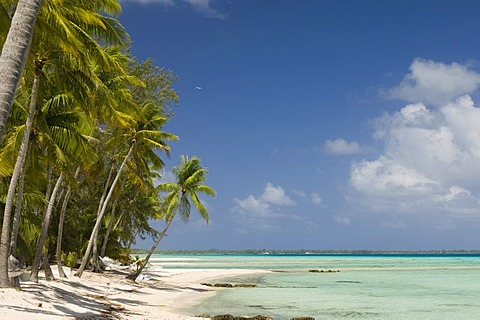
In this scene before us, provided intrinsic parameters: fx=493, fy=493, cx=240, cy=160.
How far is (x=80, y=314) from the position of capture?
14.8 meters

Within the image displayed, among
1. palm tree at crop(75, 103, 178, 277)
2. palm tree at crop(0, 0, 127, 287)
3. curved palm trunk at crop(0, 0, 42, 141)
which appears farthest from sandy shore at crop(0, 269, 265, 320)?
curved palm trunk at crop(0, 0, 42, 141)

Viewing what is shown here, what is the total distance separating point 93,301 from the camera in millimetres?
18531

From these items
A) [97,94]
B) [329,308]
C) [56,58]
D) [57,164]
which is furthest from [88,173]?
[329,308]

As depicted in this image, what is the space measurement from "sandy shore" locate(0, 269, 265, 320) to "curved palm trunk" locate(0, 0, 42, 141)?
5.37 m

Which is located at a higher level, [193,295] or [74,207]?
[74,207]

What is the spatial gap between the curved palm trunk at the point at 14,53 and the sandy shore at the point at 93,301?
17.6 ft

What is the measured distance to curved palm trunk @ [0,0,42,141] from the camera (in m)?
9.07

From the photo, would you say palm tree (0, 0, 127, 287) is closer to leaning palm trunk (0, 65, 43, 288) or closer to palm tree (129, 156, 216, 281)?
leaning palm trunk (0, 65, 43, 288)

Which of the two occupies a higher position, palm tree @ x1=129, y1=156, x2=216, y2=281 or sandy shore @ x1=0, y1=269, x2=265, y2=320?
palm tree @ x1=129, y1=156, x2=216, y2=281

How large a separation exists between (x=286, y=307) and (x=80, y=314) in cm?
1057

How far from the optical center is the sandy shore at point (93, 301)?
1345 cm

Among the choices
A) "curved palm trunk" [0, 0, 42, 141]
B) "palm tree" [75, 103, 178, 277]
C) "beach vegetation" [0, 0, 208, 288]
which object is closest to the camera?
"curved palm trunk" [0, 0, 42, 141]

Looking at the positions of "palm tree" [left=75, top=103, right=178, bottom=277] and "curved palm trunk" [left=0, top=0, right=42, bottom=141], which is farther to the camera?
"palm tree" [left=75, top=103, right=178, bottom=277]

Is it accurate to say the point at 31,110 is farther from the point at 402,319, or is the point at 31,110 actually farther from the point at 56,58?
the point at 402,319
